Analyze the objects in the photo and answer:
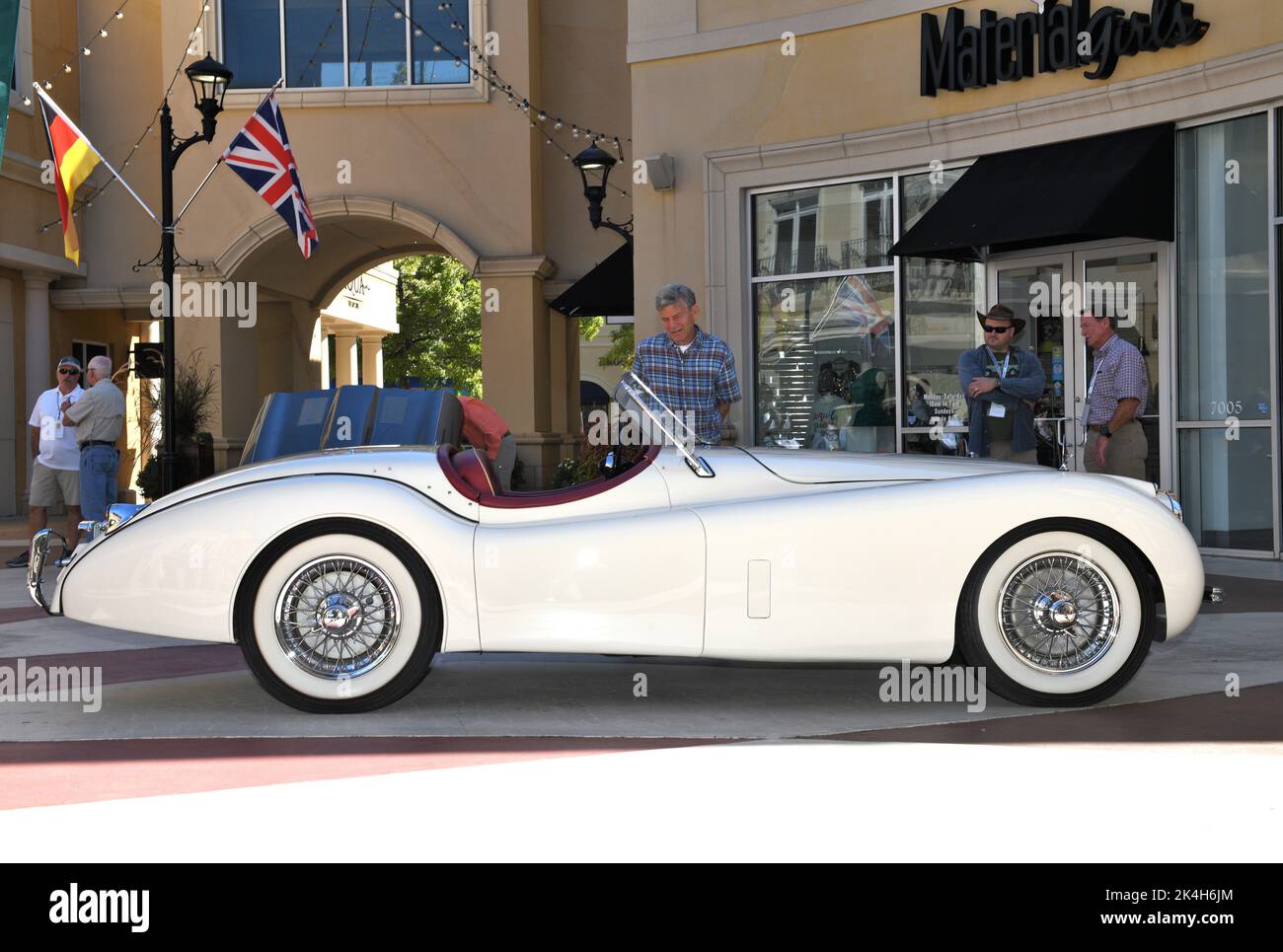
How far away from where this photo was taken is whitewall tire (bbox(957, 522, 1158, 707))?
514cm

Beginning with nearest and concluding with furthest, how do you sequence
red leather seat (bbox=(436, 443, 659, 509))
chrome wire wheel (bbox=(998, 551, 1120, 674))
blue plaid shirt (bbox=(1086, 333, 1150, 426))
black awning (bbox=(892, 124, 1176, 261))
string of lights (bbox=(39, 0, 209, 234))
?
chrome wire wheel (bbox=(998, 551, 1120, 674))
red leather seat (bbox=(436, 443, 659, 509))
blue plaid shirt (bbox=(1086, 333, 1150, 426))
black awning (bbox=(892, 124, 1176, 261))
string of lights (bbox=(39, 0, 209, 234))

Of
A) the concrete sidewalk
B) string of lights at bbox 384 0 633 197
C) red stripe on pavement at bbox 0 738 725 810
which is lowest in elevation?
red stripe on pavement at bbox 0 738 725 810

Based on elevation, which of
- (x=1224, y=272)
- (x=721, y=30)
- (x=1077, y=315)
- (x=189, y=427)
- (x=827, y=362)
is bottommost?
(x=189, y=427)

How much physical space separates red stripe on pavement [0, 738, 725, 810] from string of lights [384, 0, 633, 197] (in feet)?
52.4

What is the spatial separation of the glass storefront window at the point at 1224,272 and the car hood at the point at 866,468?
19.9 ft

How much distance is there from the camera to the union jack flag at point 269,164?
14891 mm

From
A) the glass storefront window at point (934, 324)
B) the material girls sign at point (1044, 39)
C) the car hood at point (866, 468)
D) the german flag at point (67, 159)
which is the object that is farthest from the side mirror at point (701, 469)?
the german flag at point (67, 159)

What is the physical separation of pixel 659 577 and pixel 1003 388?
4.28m

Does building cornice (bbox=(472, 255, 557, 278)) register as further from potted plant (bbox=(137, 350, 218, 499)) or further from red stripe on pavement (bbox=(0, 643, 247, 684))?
red stripe on pavement (bbox=(0, 643, 247, 684))

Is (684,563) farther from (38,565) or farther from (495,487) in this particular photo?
(38,565)

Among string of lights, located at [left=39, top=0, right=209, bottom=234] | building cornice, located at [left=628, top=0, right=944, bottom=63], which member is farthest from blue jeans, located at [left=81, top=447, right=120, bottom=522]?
string of lights, located at [left=39, top=0, right=209, bottom=234]

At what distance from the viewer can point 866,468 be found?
5.43m

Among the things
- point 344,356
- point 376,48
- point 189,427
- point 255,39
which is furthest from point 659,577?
point 344,356

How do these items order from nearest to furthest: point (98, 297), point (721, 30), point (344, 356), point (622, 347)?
point (721, 30)
point (98, 297)
point (344, 356)
point (622, 347)
